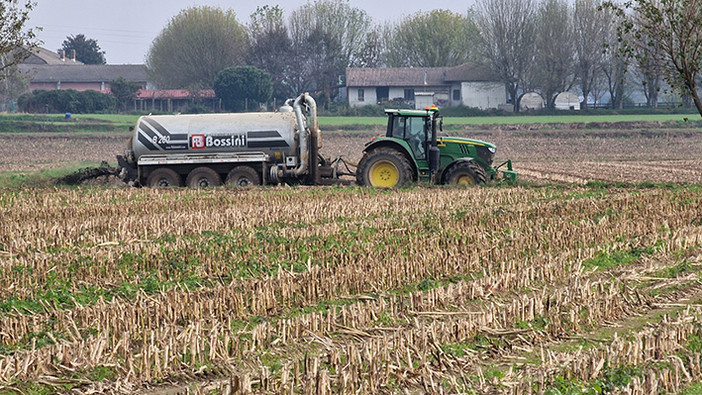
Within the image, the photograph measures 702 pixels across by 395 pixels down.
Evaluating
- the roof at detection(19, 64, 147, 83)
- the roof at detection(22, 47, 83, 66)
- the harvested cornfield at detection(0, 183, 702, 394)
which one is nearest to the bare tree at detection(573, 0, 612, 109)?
the roof at detection(19, 64, 147, 83)

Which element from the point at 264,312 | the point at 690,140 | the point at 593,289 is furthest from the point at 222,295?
the point at 690,140

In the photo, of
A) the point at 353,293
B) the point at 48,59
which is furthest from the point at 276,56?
the point at 353,293

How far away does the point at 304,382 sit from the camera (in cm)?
652

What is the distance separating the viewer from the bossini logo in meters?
22.6

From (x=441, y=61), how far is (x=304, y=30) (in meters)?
14.8

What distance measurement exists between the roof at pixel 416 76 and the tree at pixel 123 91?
19.5 m

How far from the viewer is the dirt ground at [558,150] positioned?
98.3 feet

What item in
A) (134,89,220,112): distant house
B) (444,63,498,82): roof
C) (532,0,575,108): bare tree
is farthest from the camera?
(444,63,498,82): roof

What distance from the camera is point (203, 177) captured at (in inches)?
891

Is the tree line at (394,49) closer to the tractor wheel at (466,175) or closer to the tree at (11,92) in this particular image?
the tree at (11,92)

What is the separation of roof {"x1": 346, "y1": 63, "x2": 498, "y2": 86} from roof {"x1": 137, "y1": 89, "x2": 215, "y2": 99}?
1304cm

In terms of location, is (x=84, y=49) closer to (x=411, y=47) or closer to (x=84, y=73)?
(x=84, y=73)

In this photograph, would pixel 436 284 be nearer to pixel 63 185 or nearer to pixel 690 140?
pixel 63 185

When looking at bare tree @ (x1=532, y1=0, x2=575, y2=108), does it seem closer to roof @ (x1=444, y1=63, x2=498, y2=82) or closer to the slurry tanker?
roof @ (x1=444, y1=63, x2=498, y2=82)
